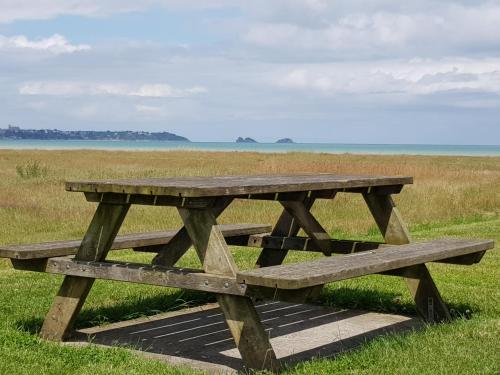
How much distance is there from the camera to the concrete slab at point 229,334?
564cm

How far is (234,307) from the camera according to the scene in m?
5.04

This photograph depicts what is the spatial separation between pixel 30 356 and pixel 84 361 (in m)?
0.39

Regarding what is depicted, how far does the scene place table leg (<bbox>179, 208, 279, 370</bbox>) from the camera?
4988 mm

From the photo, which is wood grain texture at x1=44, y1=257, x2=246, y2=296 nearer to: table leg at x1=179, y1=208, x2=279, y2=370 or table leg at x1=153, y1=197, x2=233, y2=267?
table leg at x1=179, y1=208, x2=279, y2=370

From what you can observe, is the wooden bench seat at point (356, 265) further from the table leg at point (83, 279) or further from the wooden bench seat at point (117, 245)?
the wooden bench seat at point (117, 245)

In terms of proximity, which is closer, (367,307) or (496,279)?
(367,307)

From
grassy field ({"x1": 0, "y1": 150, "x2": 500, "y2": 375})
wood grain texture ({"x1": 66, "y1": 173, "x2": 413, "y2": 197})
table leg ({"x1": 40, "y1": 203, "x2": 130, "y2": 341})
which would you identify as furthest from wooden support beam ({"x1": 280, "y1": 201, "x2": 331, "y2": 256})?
table leg ({"x1": 40, "y1": 203, "x2": 130, "y2": 341})

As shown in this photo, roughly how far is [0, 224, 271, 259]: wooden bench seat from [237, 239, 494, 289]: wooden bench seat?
1.68 m

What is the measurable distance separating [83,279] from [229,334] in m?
1.20

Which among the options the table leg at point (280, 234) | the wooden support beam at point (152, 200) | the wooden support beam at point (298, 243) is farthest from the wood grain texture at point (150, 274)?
the table leg at point (280, 234)

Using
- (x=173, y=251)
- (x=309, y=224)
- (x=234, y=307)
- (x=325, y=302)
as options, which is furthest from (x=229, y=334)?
(x=325, y=302)

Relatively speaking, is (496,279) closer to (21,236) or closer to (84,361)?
(84,361)

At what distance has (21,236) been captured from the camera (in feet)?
47.1

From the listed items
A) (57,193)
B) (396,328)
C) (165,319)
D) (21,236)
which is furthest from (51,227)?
(396,328)
